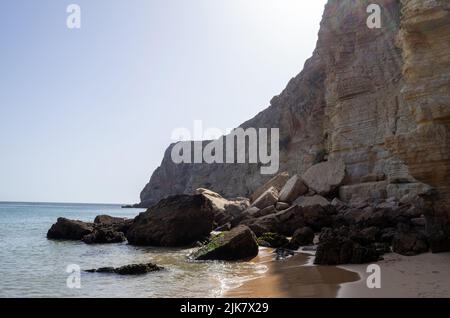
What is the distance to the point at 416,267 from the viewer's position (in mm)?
9445

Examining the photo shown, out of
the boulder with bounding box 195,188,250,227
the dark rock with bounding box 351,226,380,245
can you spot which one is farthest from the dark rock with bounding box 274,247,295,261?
the boulder with bounding box 195,188,250,227

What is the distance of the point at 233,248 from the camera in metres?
14.1

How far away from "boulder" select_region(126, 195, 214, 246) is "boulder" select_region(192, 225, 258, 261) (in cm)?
515

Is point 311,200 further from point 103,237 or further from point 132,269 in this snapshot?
point 132,269

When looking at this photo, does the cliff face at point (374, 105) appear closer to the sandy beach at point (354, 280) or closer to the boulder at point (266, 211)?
the sandy beach at point (354, 280)

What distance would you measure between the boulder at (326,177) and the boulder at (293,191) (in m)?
0.61

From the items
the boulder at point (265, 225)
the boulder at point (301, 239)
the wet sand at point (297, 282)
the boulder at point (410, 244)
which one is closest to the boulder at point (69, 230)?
the boulder at point (265, 225)

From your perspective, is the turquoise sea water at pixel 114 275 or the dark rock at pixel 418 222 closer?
the turquoise sea water at pixel 114 275

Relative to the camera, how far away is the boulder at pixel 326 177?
25.6 meters

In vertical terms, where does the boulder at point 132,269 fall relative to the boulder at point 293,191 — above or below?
below

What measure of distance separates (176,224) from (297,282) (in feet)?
37.0

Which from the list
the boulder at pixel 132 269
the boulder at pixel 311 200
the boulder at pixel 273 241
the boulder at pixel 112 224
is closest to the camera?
the boulder at pixel 132 269

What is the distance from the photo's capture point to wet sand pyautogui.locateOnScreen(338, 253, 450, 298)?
7290mm
